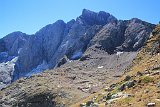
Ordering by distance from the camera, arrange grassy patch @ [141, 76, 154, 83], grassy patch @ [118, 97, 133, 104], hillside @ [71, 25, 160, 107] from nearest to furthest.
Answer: hillside @ [71, 25, 160, 107] → grassy patch @ [118, 97, 133, 104] → grassy patch @ [141, 76, 154, 83]

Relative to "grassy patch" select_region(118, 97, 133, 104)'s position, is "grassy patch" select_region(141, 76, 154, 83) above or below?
above

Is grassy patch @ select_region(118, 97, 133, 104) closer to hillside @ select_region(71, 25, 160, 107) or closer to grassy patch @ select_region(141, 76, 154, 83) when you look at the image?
hillside @ select_region(71, 25, 160, 107)

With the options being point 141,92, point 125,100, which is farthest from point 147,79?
point 125,100

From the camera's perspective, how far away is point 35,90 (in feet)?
622

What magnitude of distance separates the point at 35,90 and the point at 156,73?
493 feet

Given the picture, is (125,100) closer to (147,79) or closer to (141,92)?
(141,92)

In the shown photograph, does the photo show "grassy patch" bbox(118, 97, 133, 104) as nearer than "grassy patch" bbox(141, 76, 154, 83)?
Yes

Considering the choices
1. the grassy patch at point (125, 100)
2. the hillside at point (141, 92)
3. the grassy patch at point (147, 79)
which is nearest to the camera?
the hillside at point (141, 92)

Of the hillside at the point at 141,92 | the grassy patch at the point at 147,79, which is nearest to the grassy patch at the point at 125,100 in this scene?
the hillside at the point at 141,92

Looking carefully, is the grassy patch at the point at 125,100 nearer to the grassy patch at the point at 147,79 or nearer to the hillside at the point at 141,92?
the hillside at the point at 141,92

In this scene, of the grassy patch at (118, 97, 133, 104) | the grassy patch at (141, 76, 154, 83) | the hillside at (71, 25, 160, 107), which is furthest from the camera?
the grassy patch at (141, 76, 154, 83)

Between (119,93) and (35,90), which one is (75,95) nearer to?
(35,90)

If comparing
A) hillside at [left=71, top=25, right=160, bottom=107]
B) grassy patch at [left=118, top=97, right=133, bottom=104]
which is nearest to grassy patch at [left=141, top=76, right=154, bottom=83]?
hillside at [left=71, top=25, right=160, bottom=107]

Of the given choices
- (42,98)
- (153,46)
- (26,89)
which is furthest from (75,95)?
(153,46)
